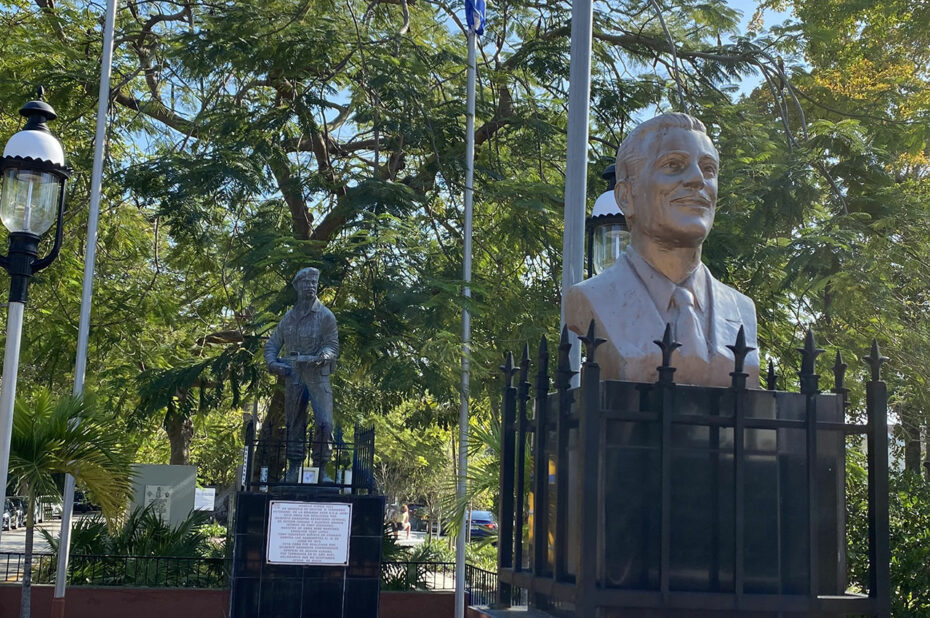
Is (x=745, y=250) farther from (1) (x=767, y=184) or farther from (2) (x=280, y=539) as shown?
(2) (x=280, y=539)

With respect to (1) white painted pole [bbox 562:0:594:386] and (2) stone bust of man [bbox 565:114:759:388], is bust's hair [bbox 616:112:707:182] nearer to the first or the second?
(2) stone bust of man [bbox 565:114:759:388]

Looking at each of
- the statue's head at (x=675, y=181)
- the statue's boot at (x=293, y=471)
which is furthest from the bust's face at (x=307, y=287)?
the statue's head at (x=675, y=181)

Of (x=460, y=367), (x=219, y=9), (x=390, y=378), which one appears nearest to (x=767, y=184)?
(x=460, y=367)

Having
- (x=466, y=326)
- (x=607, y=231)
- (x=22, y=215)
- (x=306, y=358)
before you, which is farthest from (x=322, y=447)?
(x=22, y=215)

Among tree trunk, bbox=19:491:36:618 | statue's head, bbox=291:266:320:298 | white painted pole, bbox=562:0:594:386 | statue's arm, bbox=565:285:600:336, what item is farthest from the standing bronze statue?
statue's arm, bbox=565:285:600:336

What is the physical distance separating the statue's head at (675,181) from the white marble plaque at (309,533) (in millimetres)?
8829

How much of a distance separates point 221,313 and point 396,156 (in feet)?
19.8

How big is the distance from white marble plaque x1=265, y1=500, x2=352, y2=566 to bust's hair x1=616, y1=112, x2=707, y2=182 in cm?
875

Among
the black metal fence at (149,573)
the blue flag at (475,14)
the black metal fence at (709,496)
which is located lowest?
the black metal fence at (149,573)

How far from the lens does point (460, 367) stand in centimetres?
1488

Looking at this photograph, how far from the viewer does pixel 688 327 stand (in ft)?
16.7

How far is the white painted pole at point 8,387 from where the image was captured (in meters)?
7.95

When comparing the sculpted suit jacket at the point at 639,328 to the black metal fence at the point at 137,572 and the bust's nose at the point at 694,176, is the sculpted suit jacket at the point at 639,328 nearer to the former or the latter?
the bust's nose at the point at 694,176

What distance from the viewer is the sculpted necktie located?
5.02 m
